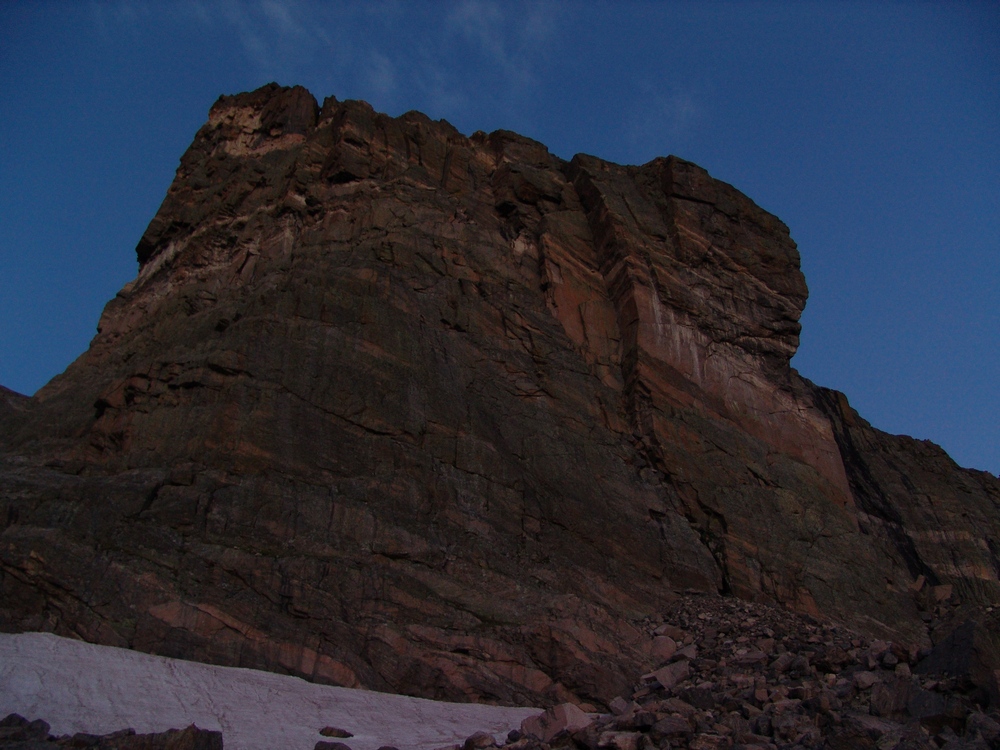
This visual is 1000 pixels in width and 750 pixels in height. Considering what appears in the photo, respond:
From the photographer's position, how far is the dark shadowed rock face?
20766 millimetres

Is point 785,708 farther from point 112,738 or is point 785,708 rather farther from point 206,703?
point 112,738

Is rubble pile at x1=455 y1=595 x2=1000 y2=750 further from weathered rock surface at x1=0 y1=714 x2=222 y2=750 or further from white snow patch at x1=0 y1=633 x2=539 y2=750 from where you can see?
weathered rock surface at x1=0 y1=714 x2=222 y2=750

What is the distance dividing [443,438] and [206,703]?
1240 centimetres

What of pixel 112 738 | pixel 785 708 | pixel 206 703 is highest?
pixel 785 708

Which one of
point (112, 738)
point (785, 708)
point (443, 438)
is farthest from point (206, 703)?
point (443, 438)

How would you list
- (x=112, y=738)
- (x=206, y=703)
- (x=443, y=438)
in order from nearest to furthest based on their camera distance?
(x=112, y=738), (x=206, y=703), (x=443, y=438)

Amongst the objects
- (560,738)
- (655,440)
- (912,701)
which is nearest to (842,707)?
(912,701)

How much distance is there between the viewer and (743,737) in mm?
14859

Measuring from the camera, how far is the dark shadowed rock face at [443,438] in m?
20.8

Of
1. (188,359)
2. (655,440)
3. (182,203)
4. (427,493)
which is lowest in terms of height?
(427,493)

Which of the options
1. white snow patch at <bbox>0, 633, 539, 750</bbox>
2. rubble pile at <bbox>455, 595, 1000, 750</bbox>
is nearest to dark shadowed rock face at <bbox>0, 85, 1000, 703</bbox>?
white snow patch at <bbox>0, 633, 539, 750</bbox>

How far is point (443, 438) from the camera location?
27.3 meters

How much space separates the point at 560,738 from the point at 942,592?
2748cm

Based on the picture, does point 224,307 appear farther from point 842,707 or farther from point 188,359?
point 842,707
